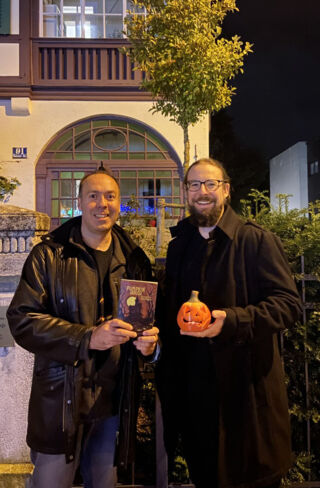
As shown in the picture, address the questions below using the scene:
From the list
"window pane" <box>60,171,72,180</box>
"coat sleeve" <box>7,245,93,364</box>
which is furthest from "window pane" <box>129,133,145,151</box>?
"coat sleeve" <box>7,245,93,364</box>

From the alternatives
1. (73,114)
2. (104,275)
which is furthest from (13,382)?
(73,114)

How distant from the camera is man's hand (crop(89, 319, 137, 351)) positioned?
1871 mm

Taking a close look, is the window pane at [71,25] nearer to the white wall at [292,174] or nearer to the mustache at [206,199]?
the mustache at [206,199]

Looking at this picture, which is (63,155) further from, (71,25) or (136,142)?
(71,25)

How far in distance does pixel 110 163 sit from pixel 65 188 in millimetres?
1179

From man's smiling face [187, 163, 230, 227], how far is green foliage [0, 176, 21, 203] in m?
7.74

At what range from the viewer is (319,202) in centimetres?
364

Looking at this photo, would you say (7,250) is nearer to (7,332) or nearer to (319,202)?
(7,332)

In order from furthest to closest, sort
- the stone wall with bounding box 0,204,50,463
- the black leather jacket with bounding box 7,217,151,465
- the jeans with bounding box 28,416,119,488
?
the stone wall with bounding box 0,204,50,463, the jeans with bounding box 28,416,119,488, the black leather jacket with bounding box 7,217,151,465

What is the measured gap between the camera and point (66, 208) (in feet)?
32.1

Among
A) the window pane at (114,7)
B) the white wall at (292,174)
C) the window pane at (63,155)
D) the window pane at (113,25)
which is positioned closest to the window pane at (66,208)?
the window pane at (63,155)

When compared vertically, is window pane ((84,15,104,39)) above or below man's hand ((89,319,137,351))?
above

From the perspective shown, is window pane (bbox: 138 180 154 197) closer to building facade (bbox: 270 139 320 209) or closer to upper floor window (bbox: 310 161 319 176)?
building facade (bbox: 270 139 320 209)

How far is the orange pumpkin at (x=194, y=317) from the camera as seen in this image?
193 cm
